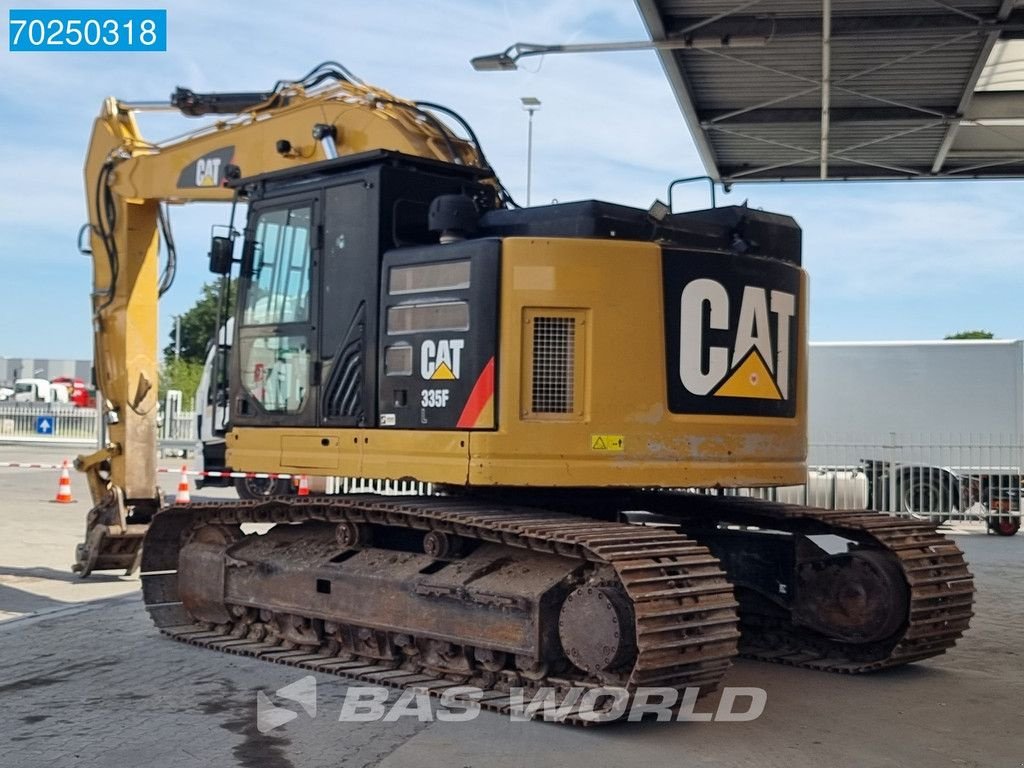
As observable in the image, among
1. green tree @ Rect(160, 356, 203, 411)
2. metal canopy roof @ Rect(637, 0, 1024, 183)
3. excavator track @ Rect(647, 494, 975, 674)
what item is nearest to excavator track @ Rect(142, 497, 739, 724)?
excavator track @ Rect(647, 494, 975, 674)

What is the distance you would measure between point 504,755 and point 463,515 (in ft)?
5.40

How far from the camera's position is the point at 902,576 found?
8234mm

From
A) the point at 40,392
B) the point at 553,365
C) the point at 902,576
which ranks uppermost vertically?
the point at 40,392

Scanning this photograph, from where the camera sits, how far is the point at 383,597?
26.6ft

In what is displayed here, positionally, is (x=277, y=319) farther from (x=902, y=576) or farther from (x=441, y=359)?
(x=902, y=576)

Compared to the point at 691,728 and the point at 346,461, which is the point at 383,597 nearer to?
the point at 346,461

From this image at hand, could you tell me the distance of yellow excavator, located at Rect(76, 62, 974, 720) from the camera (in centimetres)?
731

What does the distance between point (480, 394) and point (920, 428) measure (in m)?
16.8

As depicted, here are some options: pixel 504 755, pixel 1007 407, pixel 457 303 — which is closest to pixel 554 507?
pixel 457 303

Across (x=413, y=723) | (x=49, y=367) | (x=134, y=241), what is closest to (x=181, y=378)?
(x=134, y=241)

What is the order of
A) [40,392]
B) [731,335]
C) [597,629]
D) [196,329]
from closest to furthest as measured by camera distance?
[597,629], [731,335], [40,392], [196,329]

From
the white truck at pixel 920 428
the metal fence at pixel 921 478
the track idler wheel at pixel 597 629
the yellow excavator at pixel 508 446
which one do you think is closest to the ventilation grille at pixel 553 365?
the yellow excavator at pixel 508 446

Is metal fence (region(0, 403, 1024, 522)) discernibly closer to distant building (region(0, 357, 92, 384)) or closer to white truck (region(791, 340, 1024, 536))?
white truck (region(791, 340, 1024, 536))

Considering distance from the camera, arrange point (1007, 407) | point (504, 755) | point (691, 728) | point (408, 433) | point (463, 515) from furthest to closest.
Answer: point (1007, 407) → point (408, 433) → point (463, 515) → point (691, 728) → point (504, 755)
